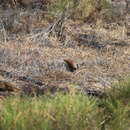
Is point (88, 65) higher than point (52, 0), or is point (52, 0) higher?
point (52, 0)

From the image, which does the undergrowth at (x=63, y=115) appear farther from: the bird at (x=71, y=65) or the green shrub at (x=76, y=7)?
the green shrub at (x=76, y=7)

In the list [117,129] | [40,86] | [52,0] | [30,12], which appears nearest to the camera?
[117,129]

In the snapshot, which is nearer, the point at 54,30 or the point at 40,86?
the point at 40,86

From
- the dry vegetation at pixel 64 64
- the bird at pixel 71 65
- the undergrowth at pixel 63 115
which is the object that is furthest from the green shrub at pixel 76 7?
the undergrowth at pixel 63 115

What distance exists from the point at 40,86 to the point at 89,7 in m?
4.26

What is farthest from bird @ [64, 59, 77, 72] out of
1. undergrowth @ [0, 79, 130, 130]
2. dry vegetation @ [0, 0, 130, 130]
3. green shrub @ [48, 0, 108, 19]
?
undergrowth @ [0, 79, 130, 130]

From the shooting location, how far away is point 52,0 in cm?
974

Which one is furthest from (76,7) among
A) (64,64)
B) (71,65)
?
(71,65)

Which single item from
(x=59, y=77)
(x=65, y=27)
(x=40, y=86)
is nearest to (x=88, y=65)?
(x=59, y=77)

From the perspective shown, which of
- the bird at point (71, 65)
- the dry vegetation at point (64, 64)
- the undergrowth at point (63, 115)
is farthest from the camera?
the bird at point (71, 65)

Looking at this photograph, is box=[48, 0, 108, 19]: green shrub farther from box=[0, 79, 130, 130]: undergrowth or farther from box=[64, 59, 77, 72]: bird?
box=[0, 79, 130, 130]: undergrowth

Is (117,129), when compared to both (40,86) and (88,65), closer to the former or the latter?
(40,86)

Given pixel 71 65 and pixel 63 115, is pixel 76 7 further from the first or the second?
pixel 63 115

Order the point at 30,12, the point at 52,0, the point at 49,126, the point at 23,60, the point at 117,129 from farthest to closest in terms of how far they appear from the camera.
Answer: the point at 30,12 < the point at 52,0 < the point at 23,60 < the point at 117,129 < the point at 49,126
